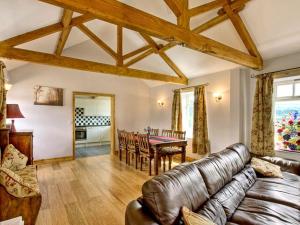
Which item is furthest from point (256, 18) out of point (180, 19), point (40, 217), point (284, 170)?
point (40, 217)

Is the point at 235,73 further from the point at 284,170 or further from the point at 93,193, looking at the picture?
the point at 93,193

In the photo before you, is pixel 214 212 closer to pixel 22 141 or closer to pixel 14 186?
pixel 14 186

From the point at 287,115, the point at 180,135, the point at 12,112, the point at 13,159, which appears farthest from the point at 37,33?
the point at 287,115

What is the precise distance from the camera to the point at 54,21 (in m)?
3.20

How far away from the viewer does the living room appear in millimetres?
1872

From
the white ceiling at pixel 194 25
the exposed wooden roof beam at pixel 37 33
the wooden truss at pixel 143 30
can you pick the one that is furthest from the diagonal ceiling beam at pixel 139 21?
the exposed wooden roof beam at pixel 37 33

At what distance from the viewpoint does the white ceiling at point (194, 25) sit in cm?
261

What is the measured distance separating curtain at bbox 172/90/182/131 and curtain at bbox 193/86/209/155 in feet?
2.50

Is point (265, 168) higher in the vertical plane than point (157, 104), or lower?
lower

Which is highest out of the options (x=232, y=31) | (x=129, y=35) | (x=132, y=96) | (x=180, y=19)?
(x=129, y=35)

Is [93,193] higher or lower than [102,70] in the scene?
lower

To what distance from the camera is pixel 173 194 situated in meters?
1.37

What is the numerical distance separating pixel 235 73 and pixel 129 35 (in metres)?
3.04

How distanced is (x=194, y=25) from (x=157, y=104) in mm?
3362
